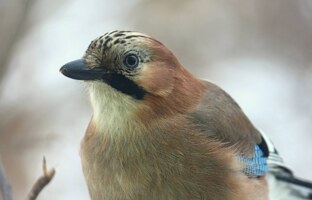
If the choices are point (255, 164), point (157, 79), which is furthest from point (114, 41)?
point (255, 164)

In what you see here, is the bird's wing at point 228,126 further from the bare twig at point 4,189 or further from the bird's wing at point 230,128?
the bare twig at point 4,189

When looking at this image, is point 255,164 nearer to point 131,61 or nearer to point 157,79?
point 157,79

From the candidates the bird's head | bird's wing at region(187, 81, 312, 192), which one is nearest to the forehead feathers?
the bird's head

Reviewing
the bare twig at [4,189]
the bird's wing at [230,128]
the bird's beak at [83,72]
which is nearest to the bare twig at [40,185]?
the bare twig at [4,189]

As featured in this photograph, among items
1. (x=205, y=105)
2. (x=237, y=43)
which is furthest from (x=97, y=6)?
(x=205, y=105)

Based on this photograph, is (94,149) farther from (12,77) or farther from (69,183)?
(69,183)

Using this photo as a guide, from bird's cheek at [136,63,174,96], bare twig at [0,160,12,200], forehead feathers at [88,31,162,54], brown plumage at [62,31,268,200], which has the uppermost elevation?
forehead feathers at [88,31,162,54]

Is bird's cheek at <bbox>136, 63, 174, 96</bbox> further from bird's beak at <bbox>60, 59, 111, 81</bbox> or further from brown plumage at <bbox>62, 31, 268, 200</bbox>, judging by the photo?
bird's beak at <bbox>60, 59, 111, 81</bbox>

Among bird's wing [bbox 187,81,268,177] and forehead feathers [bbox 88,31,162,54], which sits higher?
forehead feathers [bbox 88,31,162,54]
